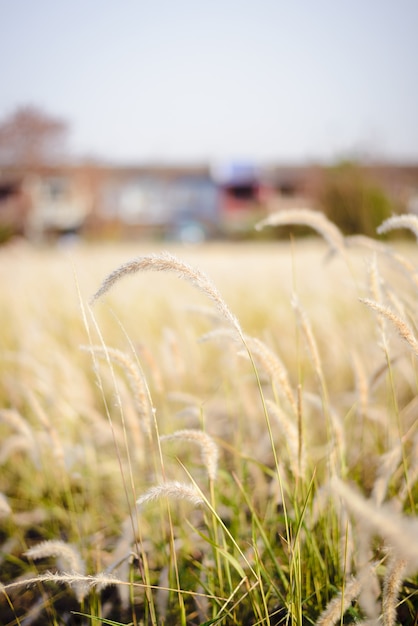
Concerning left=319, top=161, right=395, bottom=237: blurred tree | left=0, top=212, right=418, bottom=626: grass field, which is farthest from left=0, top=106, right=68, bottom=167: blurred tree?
left=0, top=212, right=418, bottom=626: grass field

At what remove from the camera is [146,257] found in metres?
0.72

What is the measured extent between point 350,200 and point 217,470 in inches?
451

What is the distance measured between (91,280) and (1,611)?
2462 mm

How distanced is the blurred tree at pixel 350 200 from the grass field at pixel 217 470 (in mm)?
8242

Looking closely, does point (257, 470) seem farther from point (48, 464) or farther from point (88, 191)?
point (88, 191)

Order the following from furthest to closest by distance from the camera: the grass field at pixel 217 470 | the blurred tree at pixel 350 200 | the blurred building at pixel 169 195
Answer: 1. the blurred building at pixel 169 195
2. the blurred tree at pixel 350 200
3. the grass field at pixel 217 470

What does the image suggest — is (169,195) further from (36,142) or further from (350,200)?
(350,200)

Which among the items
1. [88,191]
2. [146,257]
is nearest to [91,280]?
[146,257]

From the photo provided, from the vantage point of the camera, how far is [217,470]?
1289 mm

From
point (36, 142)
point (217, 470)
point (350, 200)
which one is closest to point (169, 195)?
point (36, 142)

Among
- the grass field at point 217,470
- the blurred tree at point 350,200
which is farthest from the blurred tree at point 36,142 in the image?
the grass field at point 217,470

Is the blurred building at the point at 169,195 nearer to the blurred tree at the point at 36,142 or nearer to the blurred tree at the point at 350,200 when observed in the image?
the blurred tree at the point at 36,142

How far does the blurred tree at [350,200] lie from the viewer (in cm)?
1073

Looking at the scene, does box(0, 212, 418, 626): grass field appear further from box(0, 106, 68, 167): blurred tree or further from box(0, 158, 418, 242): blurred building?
box(0, 158, 418, 242): blurred building
